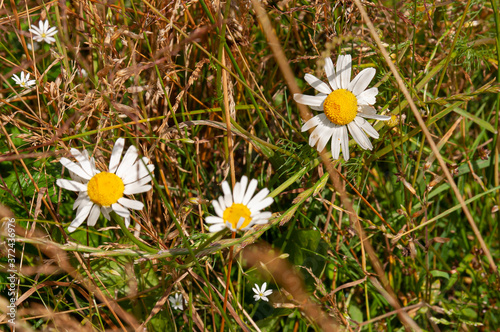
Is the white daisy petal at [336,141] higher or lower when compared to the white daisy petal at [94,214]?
lower

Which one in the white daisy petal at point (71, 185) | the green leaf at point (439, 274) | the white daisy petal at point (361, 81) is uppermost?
the white daisy petal at point (71, 185)

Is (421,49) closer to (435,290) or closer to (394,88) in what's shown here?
(394,88)

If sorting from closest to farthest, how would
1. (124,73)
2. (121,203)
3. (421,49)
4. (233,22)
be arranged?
(121,203) < (124,73) < (233,22) < (421,49)

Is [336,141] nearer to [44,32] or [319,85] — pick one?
[319,85]

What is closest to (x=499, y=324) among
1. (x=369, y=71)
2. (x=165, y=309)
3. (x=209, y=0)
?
(x=369, y=71)

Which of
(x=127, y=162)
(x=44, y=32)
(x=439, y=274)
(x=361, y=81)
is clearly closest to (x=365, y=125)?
(x=361, y=81)

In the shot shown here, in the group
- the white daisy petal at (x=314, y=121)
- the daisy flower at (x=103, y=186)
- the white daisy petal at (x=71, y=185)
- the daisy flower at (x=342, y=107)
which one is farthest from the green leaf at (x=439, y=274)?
the white daisy petal at (x=71, y=185)

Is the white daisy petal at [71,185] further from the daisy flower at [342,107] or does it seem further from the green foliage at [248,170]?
the daisy flower at [342,107]

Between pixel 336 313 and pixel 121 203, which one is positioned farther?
pixel 336 313
